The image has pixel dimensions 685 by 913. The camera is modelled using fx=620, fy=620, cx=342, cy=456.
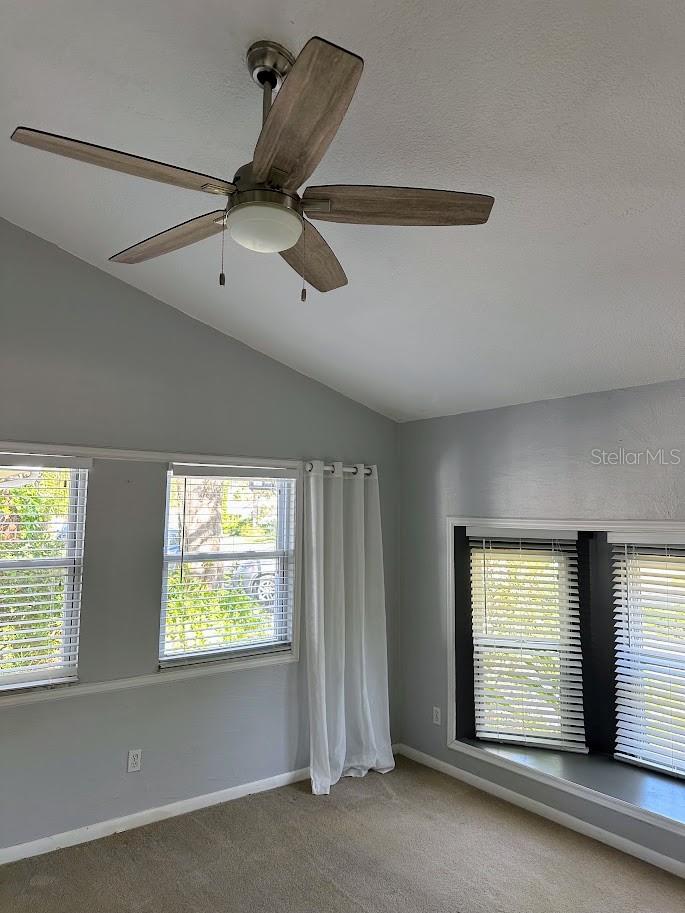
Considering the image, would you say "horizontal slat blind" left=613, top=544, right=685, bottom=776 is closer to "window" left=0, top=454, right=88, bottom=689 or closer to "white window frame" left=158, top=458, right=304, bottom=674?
"white window frame" left=158, top=458, right=304, bottom=674

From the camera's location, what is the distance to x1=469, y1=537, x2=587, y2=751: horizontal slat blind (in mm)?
3576

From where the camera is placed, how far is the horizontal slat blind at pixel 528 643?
3.58 metres

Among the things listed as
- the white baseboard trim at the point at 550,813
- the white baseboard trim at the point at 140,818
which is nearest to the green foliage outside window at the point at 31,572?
the white baseboard trim at the point at 140,818

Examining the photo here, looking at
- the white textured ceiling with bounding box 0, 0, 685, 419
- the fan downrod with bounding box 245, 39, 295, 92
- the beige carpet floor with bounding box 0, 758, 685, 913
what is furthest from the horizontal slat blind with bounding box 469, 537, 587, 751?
the fan downrod with bounding box 245, 39, 295, 92

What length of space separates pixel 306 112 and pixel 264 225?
0.29 metres

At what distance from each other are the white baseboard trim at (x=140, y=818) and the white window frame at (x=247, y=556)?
0.69 metres

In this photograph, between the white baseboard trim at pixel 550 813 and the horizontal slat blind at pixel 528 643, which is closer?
the white baseboard trim at pixel 550 813

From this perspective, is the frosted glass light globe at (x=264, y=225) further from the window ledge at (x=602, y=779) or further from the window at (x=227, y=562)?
the window ledge at (x=602, y=779)

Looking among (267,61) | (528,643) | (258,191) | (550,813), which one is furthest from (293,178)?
(550,813)

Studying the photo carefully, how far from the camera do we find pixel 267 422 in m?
3.80

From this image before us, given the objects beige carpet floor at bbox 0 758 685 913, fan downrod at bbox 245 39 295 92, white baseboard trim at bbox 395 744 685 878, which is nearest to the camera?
fan downrod at bbox 245 39 295 92

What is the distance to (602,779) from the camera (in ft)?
10.6

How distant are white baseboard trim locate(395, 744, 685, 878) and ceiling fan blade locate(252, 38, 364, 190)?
128 inches

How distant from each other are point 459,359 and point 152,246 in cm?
185
